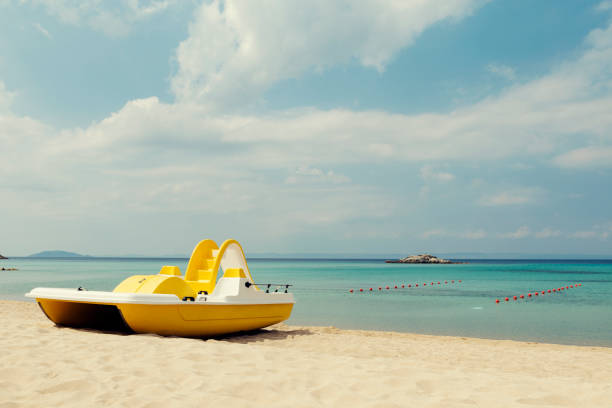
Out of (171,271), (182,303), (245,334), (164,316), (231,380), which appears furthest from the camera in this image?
(171,271)

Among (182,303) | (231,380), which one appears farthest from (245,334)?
(231,380)

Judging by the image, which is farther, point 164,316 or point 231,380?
point 164,316

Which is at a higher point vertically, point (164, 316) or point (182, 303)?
point (182, 303)

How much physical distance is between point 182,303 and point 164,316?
1.32 feet

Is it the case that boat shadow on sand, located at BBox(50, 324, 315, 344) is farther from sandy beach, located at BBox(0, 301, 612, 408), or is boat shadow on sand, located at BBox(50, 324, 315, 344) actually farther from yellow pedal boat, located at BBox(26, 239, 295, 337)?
sandy beach, located at BBox(0, 301, 612, 408)

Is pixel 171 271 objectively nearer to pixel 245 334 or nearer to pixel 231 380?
pixel 245 334

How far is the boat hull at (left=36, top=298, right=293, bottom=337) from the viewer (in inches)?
329

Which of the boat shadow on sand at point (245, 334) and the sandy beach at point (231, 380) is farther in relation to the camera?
the boat shadow on sand at point (245, 334)

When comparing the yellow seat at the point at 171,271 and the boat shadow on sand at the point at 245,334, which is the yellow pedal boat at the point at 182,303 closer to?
the yellow seat at the point at 171,271

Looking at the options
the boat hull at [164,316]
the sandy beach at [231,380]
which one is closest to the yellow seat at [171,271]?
the boat hull at [164,316]

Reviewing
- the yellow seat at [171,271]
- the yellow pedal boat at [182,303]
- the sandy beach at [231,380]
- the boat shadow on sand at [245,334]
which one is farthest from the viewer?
the yellow seat at [171,271]

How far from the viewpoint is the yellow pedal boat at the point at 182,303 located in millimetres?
8352

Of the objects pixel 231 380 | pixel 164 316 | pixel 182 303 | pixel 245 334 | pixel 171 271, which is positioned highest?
pixel 171 271

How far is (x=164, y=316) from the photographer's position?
8469mm
